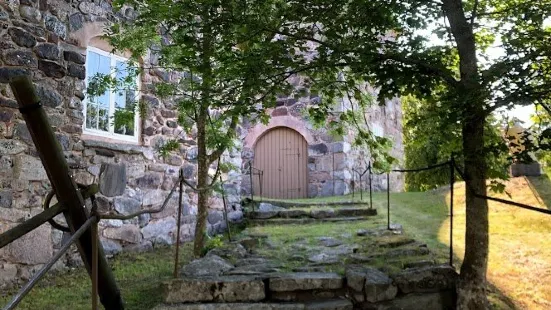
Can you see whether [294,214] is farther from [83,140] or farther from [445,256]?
[83,140]

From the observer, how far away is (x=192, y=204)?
24.7ft

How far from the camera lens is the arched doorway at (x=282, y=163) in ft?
36.4

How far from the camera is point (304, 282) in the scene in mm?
3613

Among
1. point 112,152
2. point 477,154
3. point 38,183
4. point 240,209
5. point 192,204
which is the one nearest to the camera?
point 477,154

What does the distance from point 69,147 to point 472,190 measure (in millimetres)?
4730

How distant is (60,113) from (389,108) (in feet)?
34.2

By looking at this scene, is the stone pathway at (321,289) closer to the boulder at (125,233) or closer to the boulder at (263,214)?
the boulder at (125,233)

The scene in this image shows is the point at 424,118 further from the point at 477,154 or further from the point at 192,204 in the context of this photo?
the point at 192,204

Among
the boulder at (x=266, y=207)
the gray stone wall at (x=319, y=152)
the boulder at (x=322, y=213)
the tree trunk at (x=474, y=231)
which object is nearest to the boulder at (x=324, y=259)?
the tree trunk at (x=474, y=231)

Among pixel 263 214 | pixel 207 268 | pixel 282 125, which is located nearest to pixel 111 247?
pixel 207 268

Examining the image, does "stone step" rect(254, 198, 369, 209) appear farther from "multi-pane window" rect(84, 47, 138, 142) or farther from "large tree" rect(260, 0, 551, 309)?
"large tree" rect(260, 0, 551, 309)

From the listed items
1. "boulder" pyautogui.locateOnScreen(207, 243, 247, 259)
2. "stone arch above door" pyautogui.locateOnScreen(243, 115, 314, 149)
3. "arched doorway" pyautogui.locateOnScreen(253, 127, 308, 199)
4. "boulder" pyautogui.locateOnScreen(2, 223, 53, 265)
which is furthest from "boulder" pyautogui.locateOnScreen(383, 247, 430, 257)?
"stone arch above door" pyautogui.locateOnScreen(243, 115, 314, 149)

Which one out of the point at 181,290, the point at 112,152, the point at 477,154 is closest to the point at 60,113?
the point at 112,152

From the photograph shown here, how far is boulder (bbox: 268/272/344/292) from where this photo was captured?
11.8 ft
